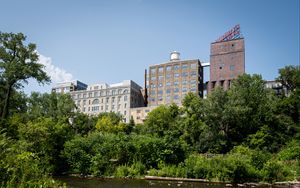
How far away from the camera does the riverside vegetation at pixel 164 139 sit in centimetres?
2292

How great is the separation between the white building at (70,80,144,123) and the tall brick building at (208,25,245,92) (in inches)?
1105

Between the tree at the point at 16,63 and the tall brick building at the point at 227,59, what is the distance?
5762 centimetres

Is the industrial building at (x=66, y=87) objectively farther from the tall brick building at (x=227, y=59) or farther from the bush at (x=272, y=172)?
the bush at (x=272, y=172)

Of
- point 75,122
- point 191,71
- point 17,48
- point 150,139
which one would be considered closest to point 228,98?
point 150,139

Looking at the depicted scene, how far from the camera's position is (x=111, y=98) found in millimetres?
98750

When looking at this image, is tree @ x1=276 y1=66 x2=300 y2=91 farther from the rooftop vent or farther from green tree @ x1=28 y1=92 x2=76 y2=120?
green tree @ x1=28 y1=92 x2=76 y2=120

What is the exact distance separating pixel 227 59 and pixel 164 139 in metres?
A: 62.2

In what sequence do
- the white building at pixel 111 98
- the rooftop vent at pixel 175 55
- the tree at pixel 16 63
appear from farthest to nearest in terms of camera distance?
1. the rooftop vent at pixel 175 55
2. the white building at pixel 111 98
3. the tree at pixel 16 63

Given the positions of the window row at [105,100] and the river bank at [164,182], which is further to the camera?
the window row at [105,100]

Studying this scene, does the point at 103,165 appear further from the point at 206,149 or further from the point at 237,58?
the point at 237,58

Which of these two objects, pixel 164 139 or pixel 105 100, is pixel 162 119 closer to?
pixel 164 139

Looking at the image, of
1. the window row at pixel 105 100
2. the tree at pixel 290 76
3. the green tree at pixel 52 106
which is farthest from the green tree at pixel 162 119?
the window row at pixel 105 100

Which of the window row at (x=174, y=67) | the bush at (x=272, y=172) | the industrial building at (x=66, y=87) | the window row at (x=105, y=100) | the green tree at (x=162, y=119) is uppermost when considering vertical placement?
the window row at (x=174, y=67)

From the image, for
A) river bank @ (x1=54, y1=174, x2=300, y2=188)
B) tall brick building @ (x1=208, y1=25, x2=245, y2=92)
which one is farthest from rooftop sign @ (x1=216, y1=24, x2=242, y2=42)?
river bank @ (x1=54, y1=174, x2=300, y2=188)
